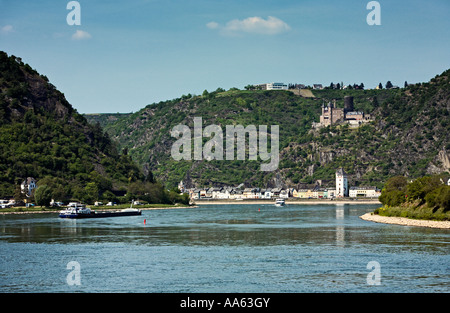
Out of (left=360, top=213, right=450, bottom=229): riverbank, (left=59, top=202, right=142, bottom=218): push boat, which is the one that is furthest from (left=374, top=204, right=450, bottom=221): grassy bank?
(left=59, top=202, right=142, bottom=218): push boat

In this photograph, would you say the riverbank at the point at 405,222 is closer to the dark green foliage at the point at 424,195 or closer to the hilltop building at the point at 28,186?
the dark green foliage at the point at 424,195

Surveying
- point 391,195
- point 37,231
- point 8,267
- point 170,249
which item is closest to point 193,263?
point 170,249

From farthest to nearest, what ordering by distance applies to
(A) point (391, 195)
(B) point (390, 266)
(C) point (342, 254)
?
(A) point (391, 195) → (C) point (342, 254) → (B) point (390, 266)

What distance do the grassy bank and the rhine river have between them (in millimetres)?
6782

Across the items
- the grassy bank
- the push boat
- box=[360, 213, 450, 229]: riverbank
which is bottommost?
the push boat

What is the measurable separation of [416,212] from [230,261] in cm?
5417

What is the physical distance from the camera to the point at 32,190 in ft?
570

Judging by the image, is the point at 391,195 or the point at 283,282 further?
the point at 391,195

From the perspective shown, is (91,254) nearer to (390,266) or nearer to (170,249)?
(170,249)

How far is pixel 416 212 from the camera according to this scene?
10438cm

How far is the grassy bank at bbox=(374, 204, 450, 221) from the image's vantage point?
3780 inches

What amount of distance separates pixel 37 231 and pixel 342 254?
166 feet

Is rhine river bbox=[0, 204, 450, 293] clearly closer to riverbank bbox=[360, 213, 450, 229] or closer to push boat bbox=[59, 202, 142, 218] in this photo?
riverbank bbox=[360, 213, 450, 229]
